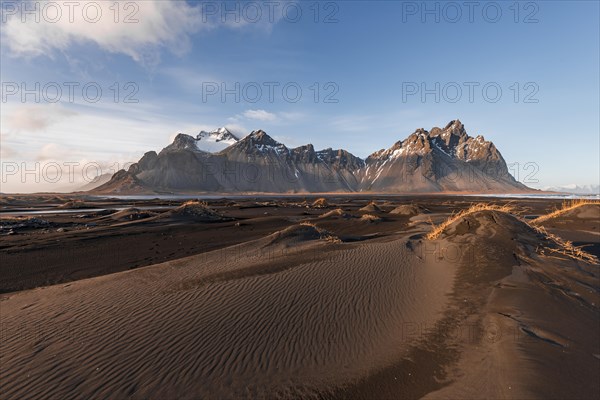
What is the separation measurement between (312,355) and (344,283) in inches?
140

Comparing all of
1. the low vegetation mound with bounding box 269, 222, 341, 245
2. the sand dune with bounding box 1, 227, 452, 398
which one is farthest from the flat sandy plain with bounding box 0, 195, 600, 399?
the low vegetation mound with bounding box 269, 222, 341, 245

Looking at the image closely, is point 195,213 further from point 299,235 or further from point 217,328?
point 217,328

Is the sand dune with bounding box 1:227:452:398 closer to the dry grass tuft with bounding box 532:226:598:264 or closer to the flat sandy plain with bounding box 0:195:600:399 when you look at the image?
the flat sandy plain with bounding box 0:195:600:399

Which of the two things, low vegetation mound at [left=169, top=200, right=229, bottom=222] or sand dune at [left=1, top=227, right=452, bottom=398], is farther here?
low vegetation mound at [left=169, top=200, right=229, bottom=222]

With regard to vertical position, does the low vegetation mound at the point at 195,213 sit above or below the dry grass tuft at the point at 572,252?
above

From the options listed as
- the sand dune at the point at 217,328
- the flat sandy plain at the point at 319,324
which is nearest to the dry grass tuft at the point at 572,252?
the flat sandy plain at the point at 319,324

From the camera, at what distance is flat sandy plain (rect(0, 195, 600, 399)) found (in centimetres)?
440

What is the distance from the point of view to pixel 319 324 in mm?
6277

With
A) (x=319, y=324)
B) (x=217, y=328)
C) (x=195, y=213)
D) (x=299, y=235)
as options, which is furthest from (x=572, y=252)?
(x=195, y=213)

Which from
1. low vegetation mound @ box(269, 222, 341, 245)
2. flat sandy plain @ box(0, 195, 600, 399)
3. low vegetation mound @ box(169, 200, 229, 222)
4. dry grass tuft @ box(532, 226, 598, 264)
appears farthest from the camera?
low vegetation mound @ box(169, 200, 229, 222)

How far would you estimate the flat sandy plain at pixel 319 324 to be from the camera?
4402 millimetres

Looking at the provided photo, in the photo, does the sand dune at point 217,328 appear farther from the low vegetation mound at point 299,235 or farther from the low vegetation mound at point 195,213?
the low vegetation mound at point 195,213

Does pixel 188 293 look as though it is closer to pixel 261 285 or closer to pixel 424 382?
pixel 261 285

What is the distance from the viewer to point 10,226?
2159 cm
